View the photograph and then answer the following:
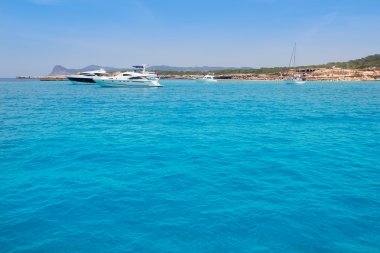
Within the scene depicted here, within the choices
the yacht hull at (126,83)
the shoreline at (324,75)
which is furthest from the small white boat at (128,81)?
the shoreline at (324,75)

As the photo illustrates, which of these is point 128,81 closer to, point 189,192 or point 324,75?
point 189,192

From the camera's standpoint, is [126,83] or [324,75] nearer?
[126,83]

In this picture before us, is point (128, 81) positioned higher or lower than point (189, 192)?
higher

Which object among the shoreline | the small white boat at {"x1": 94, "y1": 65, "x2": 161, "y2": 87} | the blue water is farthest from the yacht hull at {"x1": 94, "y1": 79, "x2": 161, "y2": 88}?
the shoreline

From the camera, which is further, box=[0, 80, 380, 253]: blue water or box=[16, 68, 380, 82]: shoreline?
box=[16, 68, 380, 82]: shoreline

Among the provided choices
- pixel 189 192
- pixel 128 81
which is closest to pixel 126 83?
pixel 128 81

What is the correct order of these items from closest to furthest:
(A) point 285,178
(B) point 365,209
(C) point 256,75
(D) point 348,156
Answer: (B) point 365,209 → (A) point 285,178 → (D) point 348,156 → (C) point 256,75

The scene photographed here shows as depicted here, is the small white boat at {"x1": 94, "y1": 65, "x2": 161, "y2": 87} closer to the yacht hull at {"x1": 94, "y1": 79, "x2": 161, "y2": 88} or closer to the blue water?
the yacht hull at {"x1": 94, "y1": 79, "x2": 161, "y2": 88}

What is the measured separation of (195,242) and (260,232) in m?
1.79

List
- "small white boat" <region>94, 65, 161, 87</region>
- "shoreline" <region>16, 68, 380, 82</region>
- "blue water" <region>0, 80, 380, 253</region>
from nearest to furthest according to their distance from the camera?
"blue water" <region>0, 80, 380, 253</region> → "small white boat" <region>94, 65, 161, 87</region> → "shoreline" <region>16, 68, 380, 82</region>

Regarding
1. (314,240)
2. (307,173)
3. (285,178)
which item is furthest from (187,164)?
(314,240)

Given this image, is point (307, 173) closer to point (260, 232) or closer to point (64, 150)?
point (260, 232)

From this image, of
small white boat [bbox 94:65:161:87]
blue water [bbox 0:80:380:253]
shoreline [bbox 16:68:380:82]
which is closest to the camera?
blue water [bbox 0:80:380:253]

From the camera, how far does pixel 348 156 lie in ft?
47.4
